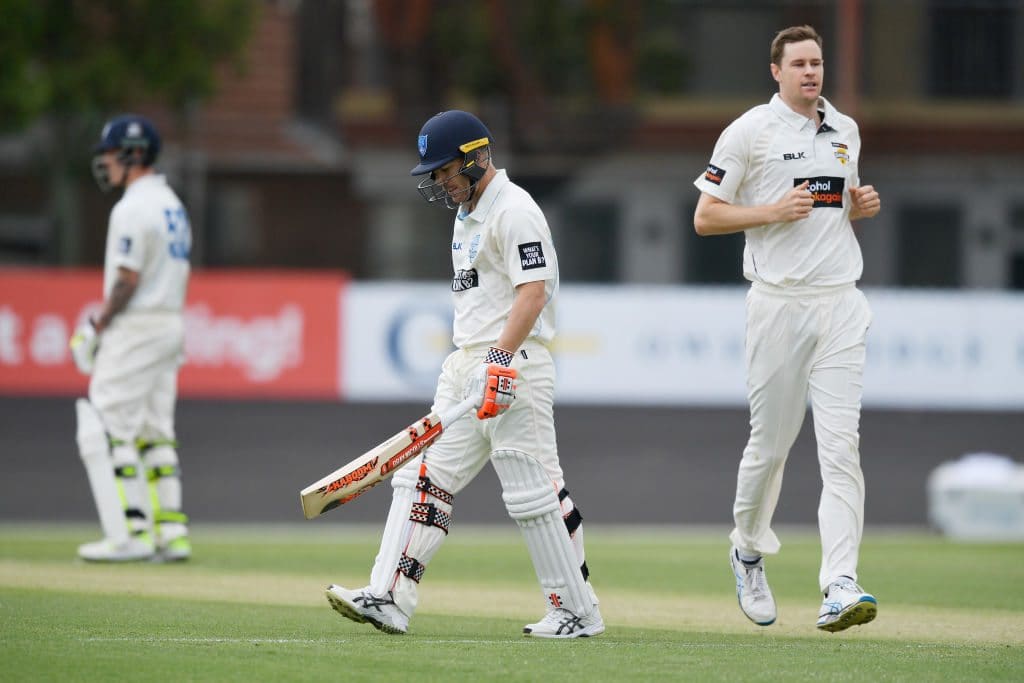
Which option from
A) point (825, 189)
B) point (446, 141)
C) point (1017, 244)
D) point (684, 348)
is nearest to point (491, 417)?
point (446, 141)

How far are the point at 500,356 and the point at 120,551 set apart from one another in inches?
162

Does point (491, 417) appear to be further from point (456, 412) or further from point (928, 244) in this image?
point (928, 244)

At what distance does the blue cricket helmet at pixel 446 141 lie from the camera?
6.75 m

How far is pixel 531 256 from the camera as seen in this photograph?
6676 millimetres

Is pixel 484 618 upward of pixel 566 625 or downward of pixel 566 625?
downward

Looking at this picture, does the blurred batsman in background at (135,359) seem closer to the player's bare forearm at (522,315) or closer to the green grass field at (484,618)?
the green grass field at (484,618)

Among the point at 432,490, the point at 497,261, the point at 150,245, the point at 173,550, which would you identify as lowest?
the point at 173,550

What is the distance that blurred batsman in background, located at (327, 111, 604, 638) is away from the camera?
22.1 ft

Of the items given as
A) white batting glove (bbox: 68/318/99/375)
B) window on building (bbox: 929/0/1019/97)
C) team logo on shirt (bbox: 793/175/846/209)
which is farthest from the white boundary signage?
window on building (bbox: 929/0/1019/97)

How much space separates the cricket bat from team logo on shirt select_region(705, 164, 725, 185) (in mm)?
1671

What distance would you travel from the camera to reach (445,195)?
690cm

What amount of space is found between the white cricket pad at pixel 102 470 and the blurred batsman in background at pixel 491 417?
10.9ft

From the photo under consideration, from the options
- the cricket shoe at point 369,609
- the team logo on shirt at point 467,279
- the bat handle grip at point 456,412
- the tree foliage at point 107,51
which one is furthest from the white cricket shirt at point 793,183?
the tree foliage at point 107,51

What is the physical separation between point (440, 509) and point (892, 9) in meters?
24.6
